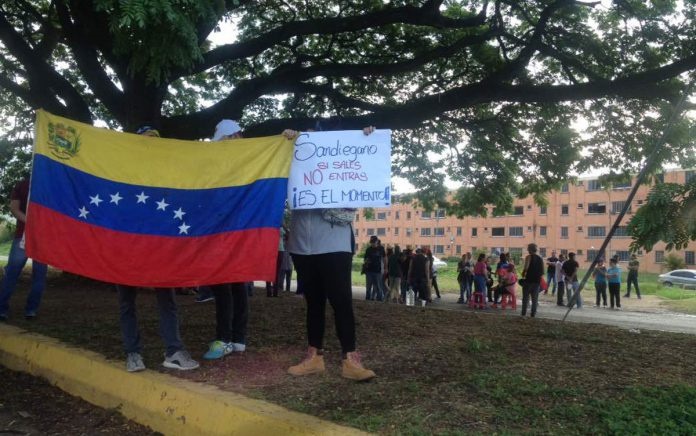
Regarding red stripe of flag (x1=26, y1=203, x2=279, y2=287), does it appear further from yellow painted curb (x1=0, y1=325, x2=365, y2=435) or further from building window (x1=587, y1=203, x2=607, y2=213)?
building window (x1=587, y1=203, x2=607, y2=213)

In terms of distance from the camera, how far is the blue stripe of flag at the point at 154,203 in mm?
4688

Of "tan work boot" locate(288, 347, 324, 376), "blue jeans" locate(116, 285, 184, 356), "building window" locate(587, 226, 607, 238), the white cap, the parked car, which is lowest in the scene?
the parked car

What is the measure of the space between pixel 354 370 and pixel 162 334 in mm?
1662

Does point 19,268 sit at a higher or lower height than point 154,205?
lower

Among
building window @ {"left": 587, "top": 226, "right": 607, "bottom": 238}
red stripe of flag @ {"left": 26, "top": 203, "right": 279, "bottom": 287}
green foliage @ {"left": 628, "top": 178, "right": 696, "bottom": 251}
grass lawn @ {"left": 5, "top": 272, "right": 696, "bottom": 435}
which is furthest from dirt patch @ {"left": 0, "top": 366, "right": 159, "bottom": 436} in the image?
building window @ {"left": 587, "top": 226, "right": 607, "bottom": 238}

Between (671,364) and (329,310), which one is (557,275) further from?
(671,364)

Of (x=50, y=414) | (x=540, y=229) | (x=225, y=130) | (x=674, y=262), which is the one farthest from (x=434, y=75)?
(x=540, y=229)

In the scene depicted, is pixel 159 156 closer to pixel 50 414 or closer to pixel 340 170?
pixel 340 170

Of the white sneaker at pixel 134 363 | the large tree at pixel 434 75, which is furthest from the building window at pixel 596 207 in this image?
the white sneaker at pixel 134 363

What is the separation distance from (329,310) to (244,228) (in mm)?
3553

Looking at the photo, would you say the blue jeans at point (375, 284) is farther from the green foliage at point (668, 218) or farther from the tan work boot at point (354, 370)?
the green foliage at point (668, 218)

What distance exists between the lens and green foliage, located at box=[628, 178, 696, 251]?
359 centimetres

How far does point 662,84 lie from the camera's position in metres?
9.69

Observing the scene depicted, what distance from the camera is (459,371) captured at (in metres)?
4.30
